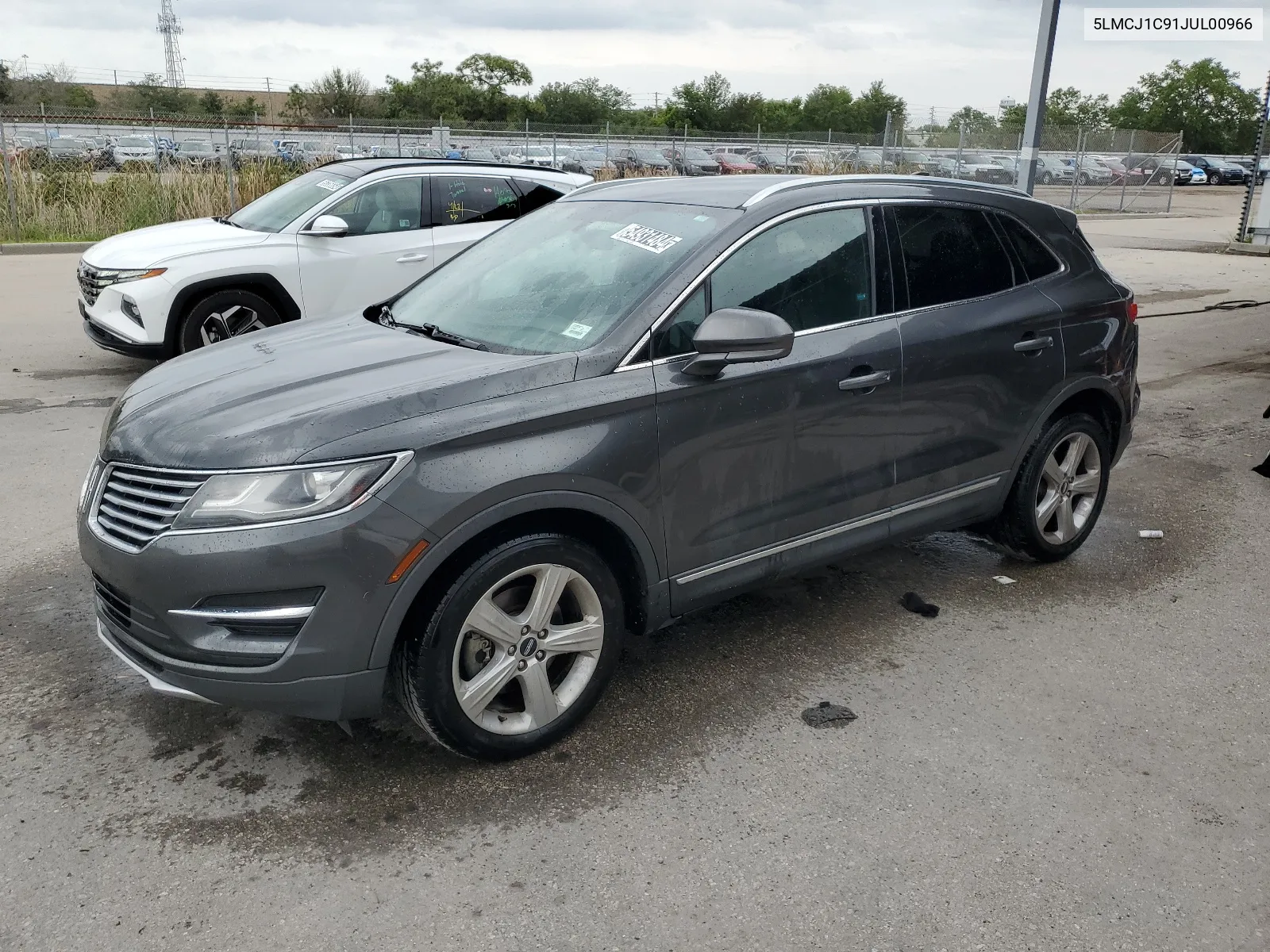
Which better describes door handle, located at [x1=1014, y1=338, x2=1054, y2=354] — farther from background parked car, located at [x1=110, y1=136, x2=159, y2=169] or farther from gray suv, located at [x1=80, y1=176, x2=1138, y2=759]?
background parked car, located at [x1=110, y1=136, x2=159, y2=169]

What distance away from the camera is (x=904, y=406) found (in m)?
4.18

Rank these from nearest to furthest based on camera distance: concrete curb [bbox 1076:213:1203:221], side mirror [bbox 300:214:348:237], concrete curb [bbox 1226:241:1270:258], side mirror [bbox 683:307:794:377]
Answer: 1. side mirror [bbox 683:307:794:377]
2. side mirror [bbox 300:214:348:237]
3. concrete curb [bbox 1226:241:1270:258]
4. concrete curb [bbox 1076:213:1203:221]

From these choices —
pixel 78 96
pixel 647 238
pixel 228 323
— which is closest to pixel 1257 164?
pixel 228 323

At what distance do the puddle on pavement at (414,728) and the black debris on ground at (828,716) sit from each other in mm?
71

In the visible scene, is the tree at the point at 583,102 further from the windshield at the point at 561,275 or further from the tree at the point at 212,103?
the windshield at the point at 561,275

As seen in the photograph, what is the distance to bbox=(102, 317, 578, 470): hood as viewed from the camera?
9.91ft

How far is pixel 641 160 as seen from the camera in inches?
1276

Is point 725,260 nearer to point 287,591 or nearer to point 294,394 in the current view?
point 294,394

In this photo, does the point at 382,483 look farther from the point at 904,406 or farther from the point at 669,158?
the point at 669,158

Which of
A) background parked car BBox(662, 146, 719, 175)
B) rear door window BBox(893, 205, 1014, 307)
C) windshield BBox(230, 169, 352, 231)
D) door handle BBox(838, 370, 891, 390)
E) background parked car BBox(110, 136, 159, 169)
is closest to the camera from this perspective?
door handle BBox(838, 370, 891, 390)

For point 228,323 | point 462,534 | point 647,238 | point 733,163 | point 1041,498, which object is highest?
point 647,238

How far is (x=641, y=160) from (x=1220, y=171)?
36.3 m

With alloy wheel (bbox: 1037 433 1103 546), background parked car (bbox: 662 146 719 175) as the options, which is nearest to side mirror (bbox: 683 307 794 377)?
alloy wheel (bbox: 1037 433 1103 546)

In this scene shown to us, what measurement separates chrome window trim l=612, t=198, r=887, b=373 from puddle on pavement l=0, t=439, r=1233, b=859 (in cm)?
122
